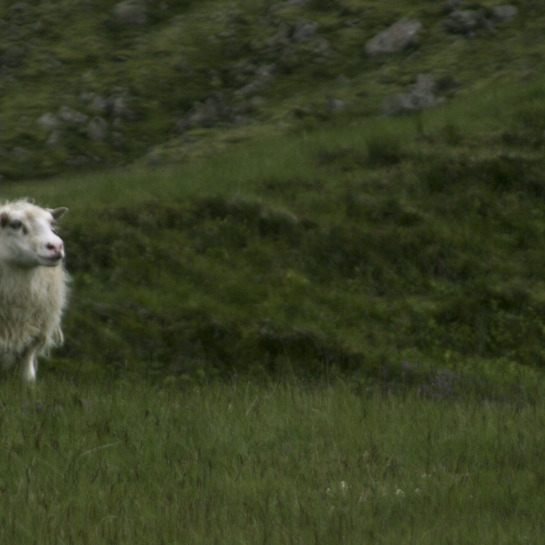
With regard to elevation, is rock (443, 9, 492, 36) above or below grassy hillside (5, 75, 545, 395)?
below

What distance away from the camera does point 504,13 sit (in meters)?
24.0

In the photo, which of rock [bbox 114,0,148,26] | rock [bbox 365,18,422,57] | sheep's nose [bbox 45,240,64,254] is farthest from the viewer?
rock [bbox 114,0,148,26]

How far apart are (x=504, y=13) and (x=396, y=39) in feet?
8.38

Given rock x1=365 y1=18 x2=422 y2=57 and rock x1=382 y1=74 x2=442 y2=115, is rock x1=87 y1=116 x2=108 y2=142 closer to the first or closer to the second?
rock x1=365 y1=18 x2=422 y2=57

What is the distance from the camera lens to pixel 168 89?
82.6 ft

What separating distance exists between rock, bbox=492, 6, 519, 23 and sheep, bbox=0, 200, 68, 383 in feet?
50.7

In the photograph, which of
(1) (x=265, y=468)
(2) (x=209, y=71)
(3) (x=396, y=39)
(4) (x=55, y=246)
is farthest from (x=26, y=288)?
(3) (x=396, y=39)

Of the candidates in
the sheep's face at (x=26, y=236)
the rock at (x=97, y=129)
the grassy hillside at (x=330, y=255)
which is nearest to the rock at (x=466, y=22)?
the grassy hillside at (x=330, y=255)

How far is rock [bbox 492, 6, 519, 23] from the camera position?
78.5 ft

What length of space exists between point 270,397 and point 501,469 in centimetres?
248

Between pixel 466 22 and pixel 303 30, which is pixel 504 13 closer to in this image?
pixel 466 22

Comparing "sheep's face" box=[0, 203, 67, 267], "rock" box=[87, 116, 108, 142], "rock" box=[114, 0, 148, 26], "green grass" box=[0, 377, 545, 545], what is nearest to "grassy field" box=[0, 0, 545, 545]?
"green grass" box=[0, 377, 545, 545]

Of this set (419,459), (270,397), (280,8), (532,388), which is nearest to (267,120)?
(280,8)

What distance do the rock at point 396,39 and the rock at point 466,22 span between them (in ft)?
2.37
